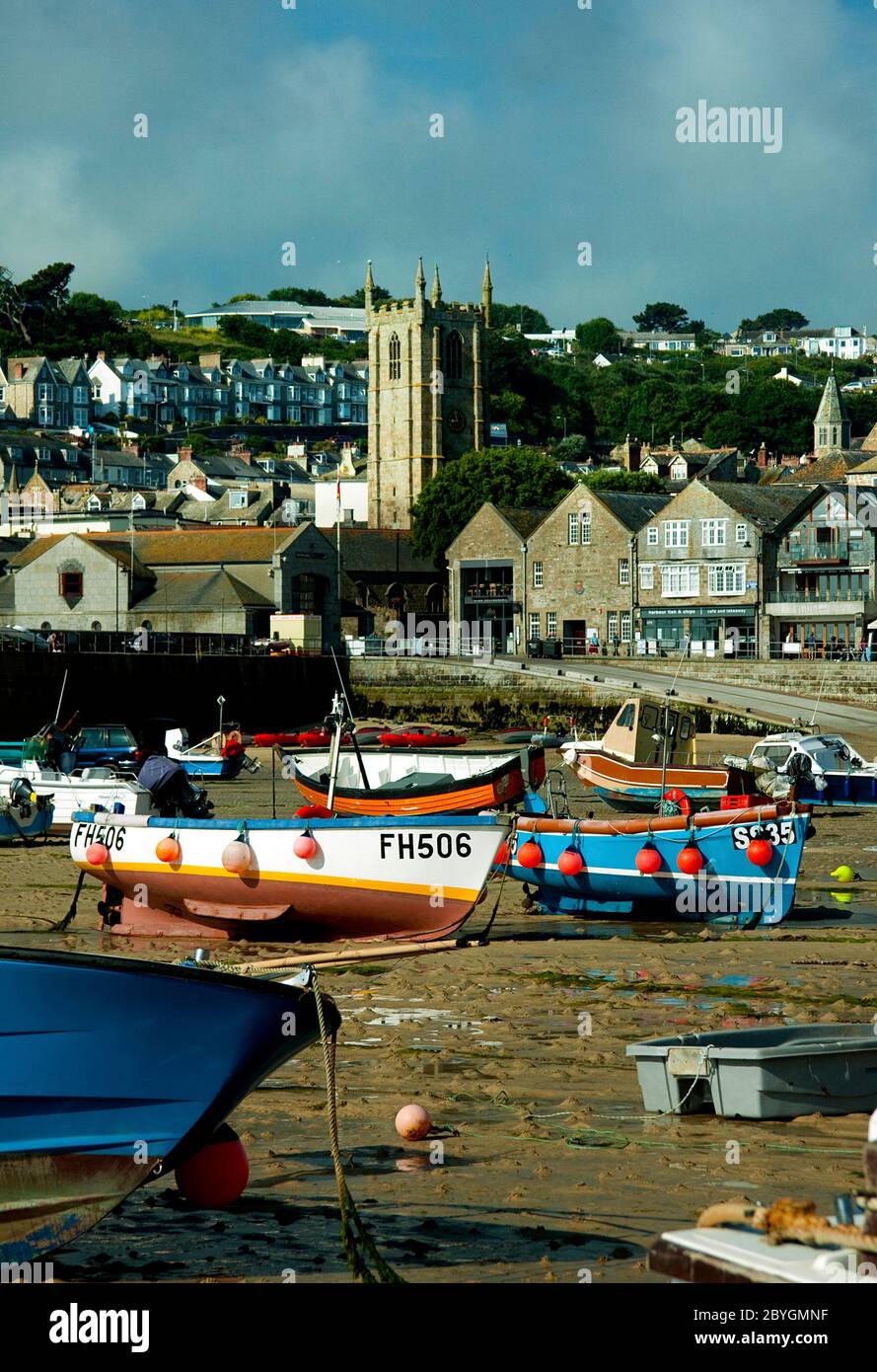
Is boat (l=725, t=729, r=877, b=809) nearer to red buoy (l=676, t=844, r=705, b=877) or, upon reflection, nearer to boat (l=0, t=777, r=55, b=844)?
boat (l=0, t=777, r=55, b=844)

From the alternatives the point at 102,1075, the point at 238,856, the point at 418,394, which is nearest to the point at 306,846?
the point at 238,856

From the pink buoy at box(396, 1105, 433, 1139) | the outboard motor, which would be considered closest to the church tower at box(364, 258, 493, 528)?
the outboard motor

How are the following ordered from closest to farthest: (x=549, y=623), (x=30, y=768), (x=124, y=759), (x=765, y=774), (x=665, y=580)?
(x=30, y=768) → (x=765, y=774) → (x=124, y=759) → (x=665, y=580) → (x=549, y=623)

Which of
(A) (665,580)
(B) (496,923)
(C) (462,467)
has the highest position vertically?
(C) (462,467)

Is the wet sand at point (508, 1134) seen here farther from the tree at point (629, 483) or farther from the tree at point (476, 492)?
the tree at point (629, 483)

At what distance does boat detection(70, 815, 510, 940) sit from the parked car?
66.3 ft

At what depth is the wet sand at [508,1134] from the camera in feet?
26.2

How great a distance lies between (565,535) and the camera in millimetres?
82312

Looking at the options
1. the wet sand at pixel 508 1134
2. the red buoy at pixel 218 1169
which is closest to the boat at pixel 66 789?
the wet sand at pixel 508 1134

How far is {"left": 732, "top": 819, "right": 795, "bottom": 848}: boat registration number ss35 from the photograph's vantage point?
19562 mm

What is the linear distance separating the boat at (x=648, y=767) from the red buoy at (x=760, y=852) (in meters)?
6.36

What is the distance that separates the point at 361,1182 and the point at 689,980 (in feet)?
23.8
